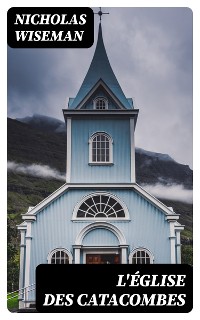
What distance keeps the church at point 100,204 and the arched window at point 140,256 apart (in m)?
0.03

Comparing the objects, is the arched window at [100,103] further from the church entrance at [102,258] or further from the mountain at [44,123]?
the church entrance at [102,258]

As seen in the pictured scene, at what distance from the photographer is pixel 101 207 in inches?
512

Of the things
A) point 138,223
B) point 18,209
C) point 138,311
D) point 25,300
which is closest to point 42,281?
point 25,300

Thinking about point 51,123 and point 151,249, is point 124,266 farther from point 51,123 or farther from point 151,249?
point 51,123

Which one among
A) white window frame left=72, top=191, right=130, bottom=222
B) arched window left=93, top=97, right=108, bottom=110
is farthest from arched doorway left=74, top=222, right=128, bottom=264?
arched window left=93, top=97, right=108, bottom=110

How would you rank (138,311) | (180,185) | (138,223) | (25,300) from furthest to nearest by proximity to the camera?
1. (138,223)
2. (180,185)
3. (25,300)
4. (138,311)

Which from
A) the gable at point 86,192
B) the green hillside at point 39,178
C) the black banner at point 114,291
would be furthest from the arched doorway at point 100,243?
the black banner at point 114,291

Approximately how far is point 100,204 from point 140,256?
1.73m

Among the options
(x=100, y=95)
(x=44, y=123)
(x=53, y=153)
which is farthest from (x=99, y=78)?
(x=53, y=153)

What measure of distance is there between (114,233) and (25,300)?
319 cm

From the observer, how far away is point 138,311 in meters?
9.60

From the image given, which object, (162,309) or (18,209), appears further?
(18,209)

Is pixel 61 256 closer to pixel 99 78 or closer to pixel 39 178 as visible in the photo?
pixel 39 178

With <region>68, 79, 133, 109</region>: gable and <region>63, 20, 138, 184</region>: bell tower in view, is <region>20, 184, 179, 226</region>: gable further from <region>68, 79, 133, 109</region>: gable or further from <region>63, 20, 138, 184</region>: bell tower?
<region>68, 79, 133, 109</region>: gable
